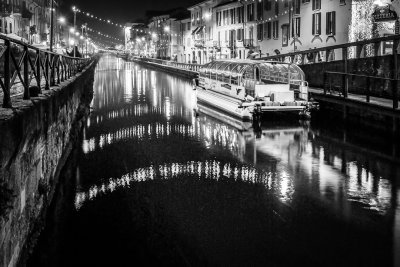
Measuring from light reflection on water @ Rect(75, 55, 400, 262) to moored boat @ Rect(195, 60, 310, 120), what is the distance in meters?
1.36

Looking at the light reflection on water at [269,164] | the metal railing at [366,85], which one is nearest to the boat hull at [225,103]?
the light reflection on water at [269,164]

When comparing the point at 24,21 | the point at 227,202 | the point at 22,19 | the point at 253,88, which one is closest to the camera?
the point at 227,202

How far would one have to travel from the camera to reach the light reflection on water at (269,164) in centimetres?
1051

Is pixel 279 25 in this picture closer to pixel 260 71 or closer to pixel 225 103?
pixel 260 71

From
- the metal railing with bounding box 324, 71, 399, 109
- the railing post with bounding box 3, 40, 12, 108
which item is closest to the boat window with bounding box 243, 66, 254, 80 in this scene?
the metal railing with bounding box 324, 71, 399, 109

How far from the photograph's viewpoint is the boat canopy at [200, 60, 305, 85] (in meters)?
25.3

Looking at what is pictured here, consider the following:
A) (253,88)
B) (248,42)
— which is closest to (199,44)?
(248,42)

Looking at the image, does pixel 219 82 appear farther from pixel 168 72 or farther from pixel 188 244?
pixel 168 72

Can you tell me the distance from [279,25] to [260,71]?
30317 mm

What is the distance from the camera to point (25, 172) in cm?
775

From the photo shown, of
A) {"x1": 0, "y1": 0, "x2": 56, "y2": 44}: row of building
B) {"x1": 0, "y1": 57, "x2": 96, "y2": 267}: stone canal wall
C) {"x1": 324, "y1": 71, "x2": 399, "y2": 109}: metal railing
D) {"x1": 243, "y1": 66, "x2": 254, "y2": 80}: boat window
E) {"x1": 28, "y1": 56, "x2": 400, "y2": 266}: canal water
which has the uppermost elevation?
{"x1": 0, "y1": 0, "x2": 56, "y2": 44}: row of building

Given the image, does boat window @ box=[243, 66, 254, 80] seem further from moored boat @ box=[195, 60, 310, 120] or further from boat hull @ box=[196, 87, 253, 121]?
boat hull @ box=[196, 87, 253, 121]

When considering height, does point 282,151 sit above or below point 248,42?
below

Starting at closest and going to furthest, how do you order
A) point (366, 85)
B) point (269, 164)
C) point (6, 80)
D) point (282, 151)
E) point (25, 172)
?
point (25, 172) → point (6, 80) → point (269, 164) → point (282, 151) → point (366, 85)
